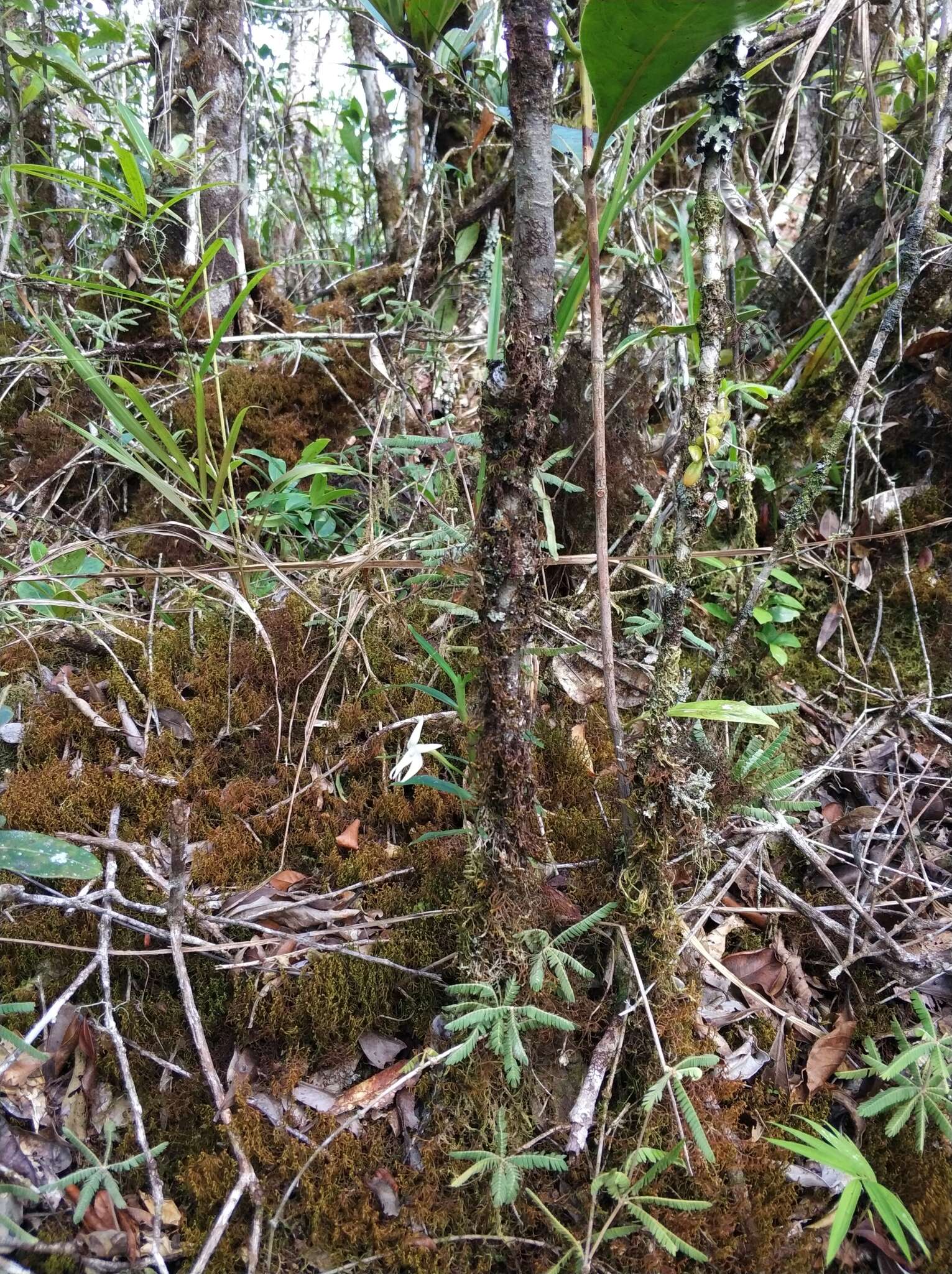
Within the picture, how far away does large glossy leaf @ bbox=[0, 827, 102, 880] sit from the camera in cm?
102

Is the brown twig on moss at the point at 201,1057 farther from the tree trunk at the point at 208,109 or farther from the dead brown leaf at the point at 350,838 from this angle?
the tree trunk at the point at 208,109

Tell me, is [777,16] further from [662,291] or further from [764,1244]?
[764,1244]

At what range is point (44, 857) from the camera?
105 centimetres

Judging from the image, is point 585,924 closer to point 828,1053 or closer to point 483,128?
point 828,1053

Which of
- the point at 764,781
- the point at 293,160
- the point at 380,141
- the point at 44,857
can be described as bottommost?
the point at 764,781

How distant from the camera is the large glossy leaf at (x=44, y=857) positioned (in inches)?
40.1

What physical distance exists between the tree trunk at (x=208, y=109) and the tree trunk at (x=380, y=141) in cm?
61

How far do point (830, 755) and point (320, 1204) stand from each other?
1301mm

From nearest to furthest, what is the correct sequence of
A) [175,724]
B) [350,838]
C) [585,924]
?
1. [585,924]
2. [350,838]
3. [175,724]

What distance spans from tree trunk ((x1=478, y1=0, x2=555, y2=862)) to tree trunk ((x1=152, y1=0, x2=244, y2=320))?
1839mm

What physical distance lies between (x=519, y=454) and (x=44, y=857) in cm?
94

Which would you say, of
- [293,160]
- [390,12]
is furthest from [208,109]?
[293,160]

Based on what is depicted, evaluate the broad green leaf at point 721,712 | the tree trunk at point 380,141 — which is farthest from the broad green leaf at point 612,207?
the tree trunk at point 380,141

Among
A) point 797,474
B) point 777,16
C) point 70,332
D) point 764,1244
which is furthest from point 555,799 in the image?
point 777,16
